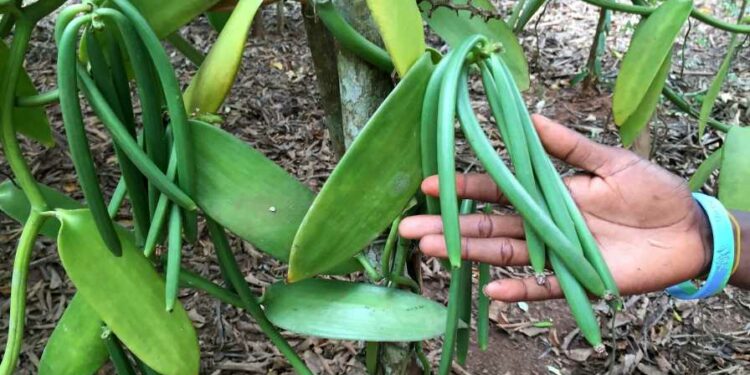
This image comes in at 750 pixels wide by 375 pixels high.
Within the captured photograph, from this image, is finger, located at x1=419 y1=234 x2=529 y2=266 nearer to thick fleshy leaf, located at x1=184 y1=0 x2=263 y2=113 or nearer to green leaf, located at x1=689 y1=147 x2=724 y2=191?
thick fleshy leaf, located at x1=184 y1=0 x2=263 y2=113

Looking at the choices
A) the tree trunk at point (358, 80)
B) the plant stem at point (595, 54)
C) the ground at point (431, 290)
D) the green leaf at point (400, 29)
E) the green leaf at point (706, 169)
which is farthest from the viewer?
the plant stem at point (595, 54)

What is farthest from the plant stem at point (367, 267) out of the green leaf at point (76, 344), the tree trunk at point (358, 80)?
the green leaf at point (76, 344)

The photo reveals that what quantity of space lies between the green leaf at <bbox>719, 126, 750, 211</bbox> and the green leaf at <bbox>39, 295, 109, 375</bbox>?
2.13 feet

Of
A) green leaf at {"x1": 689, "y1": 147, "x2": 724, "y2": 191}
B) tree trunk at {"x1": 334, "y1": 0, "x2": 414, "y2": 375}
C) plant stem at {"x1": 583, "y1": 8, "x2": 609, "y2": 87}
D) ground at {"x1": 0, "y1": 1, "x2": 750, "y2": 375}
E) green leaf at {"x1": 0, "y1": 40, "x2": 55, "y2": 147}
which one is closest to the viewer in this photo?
tree trunk at {"x1": 334, "y1": 0, "x2": 414, "y2": 375}

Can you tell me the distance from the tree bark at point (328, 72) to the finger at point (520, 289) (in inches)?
9.9

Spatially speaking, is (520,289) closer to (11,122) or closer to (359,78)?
(359,78)

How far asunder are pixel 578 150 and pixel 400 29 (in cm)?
26

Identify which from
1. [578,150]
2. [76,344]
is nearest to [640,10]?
[578,150]

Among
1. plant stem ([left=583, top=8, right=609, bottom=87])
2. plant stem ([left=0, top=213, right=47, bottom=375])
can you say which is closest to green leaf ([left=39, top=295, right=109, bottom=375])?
plant stem ([left=0, top=213, right=47, bottom=375])

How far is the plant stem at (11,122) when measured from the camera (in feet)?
1.96

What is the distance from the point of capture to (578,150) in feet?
2.25

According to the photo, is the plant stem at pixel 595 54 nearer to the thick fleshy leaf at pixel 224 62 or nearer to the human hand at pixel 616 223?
the human hand at pixel 616 223

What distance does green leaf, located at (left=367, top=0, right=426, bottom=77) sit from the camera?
51cm

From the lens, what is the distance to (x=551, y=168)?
0.52 m
